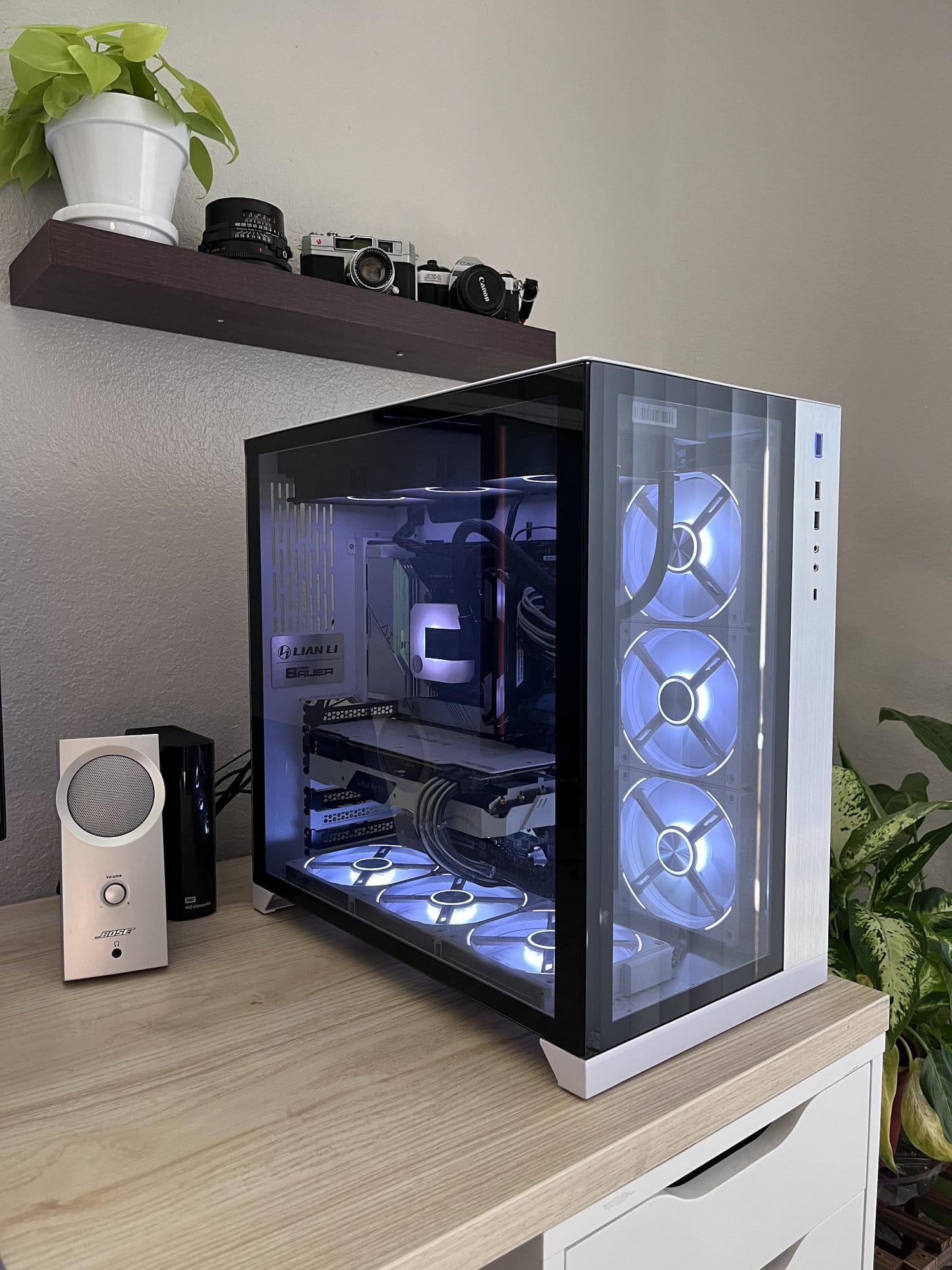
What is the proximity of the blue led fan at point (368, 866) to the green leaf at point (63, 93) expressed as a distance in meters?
0.83

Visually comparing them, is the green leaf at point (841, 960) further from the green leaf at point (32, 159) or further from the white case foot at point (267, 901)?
the green leaf at point (32, 159)

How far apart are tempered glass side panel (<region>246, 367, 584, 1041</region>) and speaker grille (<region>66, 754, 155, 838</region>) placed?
17 centimetres

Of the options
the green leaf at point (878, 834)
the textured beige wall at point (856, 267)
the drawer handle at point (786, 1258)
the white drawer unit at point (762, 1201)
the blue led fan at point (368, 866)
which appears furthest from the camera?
the textured beige wall at point (856, 267)

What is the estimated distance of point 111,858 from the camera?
86 centimetres

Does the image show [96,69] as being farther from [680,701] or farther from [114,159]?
[680,701]

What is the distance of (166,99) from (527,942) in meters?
0.94

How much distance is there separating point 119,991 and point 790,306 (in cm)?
148

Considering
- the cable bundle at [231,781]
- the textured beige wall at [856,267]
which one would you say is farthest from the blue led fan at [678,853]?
the textured beige wall at [856,267]

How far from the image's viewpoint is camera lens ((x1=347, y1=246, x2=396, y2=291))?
118 centimetres

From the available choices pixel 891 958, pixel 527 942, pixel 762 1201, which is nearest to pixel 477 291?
pixel 527 942

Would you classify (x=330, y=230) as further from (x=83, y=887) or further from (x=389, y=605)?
(x=83, y=887)

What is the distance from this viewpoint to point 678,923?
0.74 m

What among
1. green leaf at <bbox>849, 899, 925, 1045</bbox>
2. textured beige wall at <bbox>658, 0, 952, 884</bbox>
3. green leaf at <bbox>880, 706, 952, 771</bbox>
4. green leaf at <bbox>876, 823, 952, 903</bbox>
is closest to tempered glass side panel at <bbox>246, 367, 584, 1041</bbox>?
green leaf at <bbox>849, 899, 925, 1045</bbox>

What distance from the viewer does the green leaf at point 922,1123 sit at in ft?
3.58
